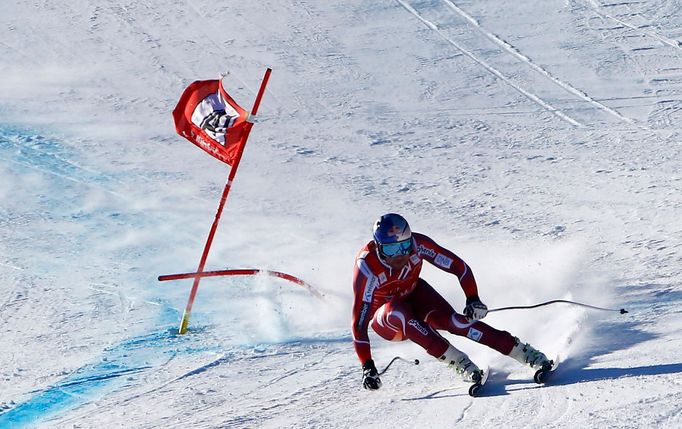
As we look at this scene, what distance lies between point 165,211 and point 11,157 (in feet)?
8.91

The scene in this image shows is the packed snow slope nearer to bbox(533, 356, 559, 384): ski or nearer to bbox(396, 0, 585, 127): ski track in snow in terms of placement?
bbox(396, 0, 585, 127): ski track in snow

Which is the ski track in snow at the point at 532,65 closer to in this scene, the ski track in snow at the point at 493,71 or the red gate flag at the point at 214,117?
the ski track in snow at the point at 493,71

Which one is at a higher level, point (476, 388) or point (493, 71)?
point (493, 71)

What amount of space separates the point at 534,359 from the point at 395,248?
1178 mm

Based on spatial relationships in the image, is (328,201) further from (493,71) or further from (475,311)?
(475,311)

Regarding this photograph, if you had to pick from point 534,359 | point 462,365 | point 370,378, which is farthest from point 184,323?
point 534,359

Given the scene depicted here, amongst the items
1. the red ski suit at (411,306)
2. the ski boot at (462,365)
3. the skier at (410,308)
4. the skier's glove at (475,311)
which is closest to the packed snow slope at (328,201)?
the ski boot at (462,365)

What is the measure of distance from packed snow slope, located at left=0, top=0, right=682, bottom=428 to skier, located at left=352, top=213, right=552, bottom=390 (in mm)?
257

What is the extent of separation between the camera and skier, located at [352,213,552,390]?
690cm

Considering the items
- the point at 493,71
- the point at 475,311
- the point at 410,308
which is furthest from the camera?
the point at 493,71

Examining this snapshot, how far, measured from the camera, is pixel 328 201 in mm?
11891

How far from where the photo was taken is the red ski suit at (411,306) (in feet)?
22.8

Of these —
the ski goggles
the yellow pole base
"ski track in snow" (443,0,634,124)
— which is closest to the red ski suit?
the ski goggles

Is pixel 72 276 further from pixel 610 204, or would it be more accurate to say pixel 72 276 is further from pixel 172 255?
pixel 610 204
